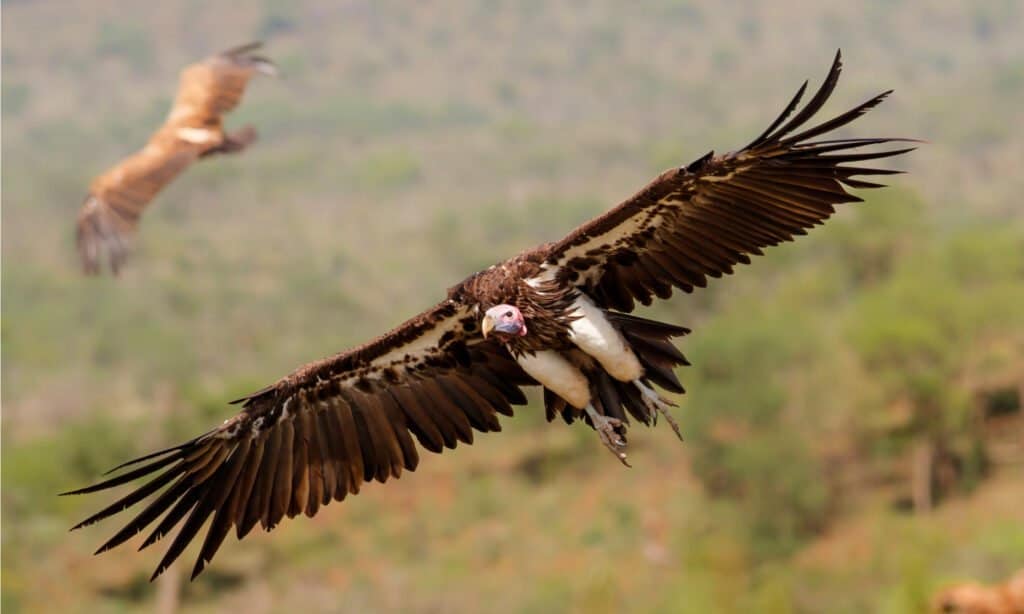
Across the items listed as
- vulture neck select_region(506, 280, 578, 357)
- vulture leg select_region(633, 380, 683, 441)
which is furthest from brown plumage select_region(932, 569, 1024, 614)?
vulture neck select_region(506, 280, 578, 357)

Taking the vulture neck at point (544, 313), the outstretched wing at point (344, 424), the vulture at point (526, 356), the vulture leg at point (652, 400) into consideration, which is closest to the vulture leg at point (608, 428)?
the vulture at point (526, 356)

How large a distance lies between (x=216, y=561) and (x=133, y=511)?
319 inches

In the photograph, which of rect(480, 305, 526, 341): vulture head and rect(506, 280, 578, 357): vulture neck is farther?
rect(506, 280, 578, 357): vulture neck

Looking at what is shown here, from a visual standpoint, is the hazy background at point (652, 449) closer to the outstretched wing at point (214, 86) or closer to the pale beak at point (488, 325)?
the outstretched wing at point (214, 86)

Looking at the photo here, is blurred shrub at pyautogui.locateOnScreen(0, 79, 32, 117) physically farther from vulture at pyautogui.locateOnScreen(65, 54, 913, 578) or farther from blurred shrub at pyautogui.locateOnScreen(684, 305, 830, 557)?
vulture at pyautogui.locateOnScreen(65, 54, 913, 578)

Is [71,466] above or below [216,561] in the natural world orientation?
above

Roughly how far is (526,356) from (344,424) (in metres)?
1.74

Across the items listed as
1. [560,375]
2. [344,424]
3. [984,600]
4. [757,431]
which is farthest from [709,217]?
[757,431]

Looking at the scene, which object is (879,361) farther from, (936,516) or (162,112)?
(162,112)

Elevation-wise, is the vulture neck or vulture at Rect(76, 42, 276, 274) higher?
vulture at Rect(76, 42, 276, 274)

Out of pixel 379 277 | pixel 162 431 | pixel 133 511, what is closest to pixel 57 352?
pixel 379 277

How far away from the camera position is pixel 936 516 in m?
53.6

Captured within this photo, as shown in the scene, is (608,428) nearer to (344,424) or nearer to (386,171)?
(344,424)

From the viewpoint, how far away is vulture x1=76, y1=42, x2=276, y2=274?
16.8 m
